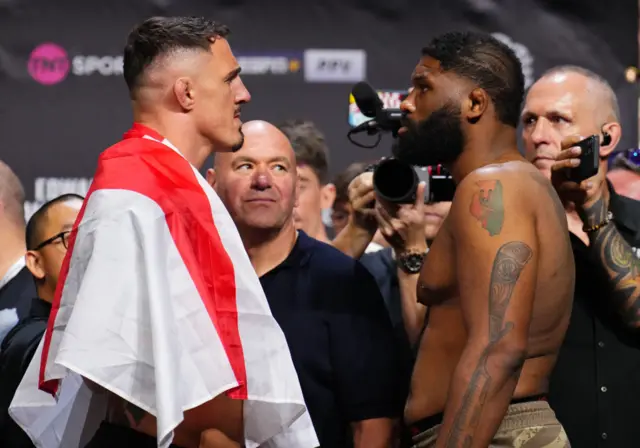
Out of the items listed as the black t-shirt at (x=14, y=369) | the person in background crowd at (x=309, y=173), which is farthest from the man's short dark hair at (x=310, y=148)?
the black t-shirt at (x=14, y=369)

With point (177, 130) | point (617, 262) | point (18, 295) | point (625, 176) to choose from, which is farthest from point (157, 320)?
point (625, 176)

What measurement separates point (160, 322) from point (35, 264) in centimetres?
119

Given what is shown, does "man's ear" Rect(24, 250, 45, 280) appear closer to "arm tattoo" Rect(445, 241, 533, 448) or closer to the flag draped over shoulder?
the flag draped over shoulder

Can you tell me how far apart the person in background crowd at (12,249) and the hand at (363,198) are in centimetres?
118

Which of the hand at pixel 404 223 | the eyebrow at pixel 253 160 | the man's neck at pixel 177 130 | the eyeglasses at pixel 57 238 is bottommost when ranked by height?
the eyeglasses at pixel 57 238

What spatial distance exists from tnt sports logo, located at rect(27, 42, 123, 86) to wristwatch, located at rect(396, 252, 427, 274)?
1897 millimetres

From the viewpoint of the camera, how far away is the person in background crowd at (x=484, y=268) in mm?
2027

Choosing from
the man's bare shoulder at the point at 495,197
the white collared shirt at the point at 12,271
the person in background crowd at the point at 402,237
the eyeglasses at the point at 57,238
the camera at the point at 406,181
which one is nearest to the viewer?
the man's bare shoulder at the point at 495,197

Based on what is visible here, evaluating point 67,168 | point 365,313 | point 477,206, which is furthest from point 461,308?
point 67,168

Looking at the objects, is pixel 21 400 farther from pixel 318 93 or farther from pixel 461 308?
pixel 318 93

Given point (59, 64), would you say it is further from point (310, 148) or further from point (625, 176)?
point (625, 176)

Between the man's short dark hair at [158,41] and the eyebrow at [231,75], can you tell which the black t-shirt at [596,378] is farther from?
the man's short dark hair at [158,41]

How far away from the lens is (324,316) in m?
2.63

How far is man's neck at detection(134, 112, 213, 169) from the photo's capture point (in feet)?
7.61
